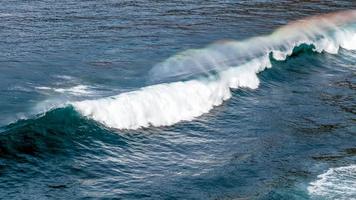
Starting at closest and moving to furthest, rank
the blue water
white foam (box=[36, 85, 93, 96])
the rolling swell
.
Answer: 1. the blue water
2. the rolling swell
3. white foam (box=[36, 85, 93, 96])

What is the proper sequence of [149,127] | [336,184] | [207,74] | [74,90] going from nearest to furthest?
1. [336,184]
2. [149,127]
3. [74,90]
4. [207,74]

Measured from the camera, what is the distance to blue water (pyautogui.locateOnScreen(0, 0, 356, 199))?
11734 mm

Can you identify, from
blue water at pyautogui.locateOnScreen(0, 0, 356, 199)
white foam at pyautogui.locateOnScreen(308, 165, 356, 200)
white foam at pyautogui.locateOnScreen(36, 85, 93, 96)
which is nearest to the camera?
white foam at pyautogui.locateOnScreen(308, 165, 356, 200)

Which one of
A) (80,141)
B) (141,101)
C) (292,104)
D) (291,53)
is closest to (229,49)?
(291,53)

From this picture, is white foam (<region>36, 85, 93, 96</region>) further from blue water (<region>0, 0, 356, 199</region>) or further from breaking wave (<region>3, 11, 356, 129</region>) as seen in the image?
breaking wave (<region>3, 11, 356, 129</region>)

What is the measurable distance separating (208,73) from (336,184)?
7045 mm

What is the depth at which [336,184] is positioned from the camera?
470 inches

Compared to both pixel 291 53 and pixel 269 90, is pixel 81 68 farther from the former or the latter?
pixel 291 53

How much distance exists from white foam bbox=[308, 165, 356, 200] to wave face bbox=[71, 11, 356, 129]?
3.93 m

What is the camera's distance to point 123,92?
16031 mm

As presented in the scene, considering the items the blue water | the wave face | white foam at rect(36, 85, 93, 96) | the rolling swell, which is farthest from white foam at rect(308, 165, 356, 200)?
white foam at rect(36, 85, 93, 96)

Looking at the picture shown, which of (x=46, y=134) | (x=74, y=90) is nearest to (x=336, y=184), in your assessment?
(x=46, y=134)

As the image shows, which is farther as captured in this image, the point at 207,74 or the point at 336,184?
the point at 207,74

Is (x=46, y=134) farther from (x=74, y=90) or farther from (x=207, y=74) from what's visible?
(x=207, y=74)
